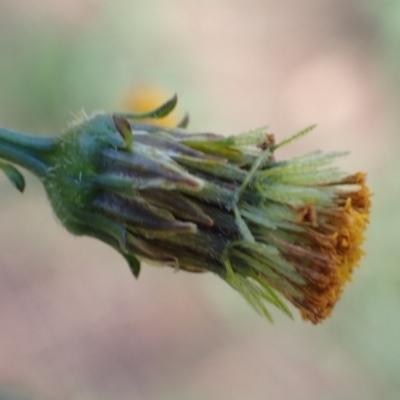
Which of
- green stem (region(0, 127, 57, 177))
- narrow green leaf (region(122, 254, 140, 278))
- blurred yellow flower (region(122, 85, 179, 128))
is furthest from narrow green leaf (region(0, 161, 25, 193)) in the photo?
blurred yellow flower (region(122, 85, 179, 128))

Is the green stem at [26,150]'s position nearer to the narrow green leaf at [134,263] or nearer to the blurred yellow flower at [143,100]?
the narrow green leaf at [134,263]

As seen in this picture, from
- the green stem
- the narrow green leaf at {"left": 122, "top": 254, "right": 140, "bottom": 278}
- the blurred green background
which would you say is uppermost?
the green stem

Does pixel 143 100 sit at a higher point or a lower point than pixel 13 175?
lower

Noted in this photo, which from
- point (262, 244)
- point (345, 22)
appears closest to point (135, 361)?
point (262, 244)

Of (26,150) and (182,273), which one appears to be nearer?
(26,150)

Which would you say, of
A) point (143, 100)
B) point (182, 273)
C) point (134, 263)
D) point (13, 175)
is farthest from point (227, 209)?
point (182, 273)

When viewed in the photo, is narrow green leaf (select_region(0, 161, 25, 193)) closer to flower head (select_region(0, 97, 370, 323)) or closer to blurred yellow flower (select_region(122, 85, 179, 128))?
flower head (select_region(0, 97, 370, 323))

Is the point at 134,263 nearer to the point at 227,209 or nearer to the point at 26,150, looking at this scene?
the point at 227,209
